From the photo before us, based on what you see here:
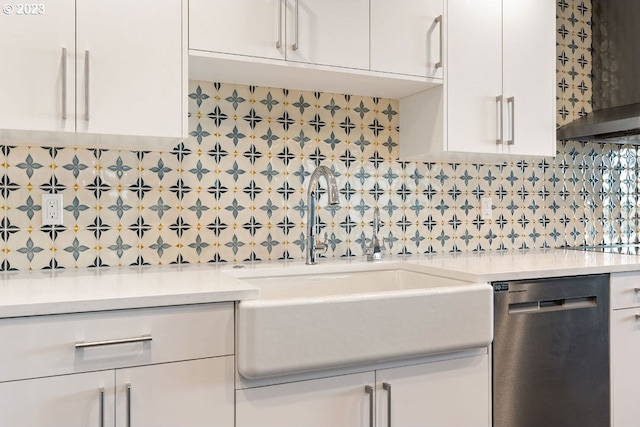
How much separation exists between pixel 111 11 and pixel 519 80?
159 centimetres

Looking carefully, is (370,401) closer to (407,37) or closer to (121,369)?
(121,369)

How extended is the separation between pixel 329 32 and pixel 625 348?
5.27 feet

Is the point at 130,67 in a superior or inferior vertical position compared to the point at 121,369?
superior

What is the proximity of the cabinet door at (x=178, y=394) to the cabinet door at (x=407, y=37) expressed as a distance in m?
1.20

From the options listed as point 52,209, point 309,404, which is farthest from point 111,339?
point 52,209

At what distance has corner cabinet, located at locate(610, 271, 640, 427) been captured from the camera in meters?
2.01

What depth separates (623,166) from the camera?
2959 mm

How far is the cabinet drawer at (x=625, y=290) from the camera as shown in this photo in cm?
201

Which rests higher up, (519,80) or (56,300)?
(519,80)

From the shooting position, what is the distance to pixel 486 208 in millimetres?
2588

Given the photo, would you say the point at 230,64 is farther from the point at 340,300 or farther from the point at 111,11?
the point at 340,300

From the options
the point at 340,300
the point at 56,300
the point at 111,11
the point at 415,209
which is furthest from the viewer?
the point at 415,209

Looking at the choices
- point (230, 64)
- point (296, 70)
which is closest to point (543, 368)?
point (296, 70)

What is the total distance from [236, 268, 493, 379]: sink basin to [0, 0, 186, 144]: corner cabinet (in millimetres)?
682
